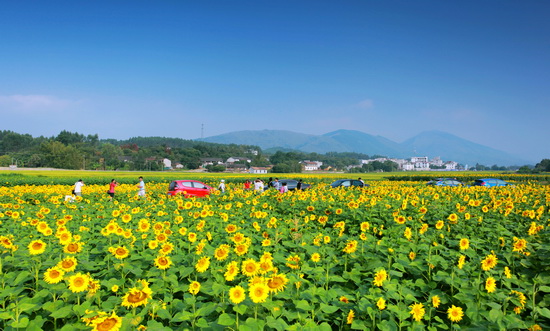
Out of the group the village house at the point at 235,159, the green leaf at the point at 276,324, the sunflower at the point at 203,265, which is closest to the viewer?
the green leaf at the point at 276,324

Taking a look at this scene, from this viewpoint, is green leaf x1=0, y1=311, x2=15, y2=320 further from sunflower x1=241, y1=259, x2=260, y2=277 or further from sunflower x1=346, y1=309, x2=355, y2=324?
sunflower x1=346, y1=309, x2=355, y2=324

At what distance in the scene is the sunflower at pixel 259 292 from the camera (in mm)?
Answer: 2420

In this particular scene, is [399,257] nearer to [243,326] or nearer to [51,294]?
[243,326]

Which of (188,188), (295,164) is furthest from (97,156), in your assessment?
(188,188)

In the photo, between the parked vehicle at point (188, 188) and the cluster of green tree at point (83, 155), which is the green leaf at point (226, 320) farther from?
the cluster of green tree at point (83, 155)

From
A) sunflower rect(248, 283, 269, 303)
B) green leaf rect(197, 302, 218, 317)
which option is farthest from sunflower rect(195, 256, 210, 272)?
sunflower rect(248, 283, 269, 303)

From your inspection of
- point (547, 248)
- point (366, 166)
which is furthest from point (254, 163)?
point (547, 248)

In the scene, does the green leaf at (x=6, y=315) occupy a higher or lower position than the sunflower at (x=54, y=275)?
lower

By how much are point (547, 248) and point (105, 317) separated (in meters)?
5.26

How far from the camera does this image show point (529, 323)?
272cm

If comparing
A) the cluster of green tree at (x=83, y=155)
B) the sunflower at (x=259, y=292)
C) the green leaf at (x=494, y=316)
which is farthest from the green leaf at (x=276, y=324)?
the cluster of green tree at (x=83, y=155)

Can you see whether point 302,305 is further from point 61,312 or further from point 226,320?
point 61,312

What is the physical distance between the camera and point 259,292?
2.47 metres

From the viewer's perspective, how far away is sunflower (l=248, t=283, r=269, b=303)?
2420 mm
